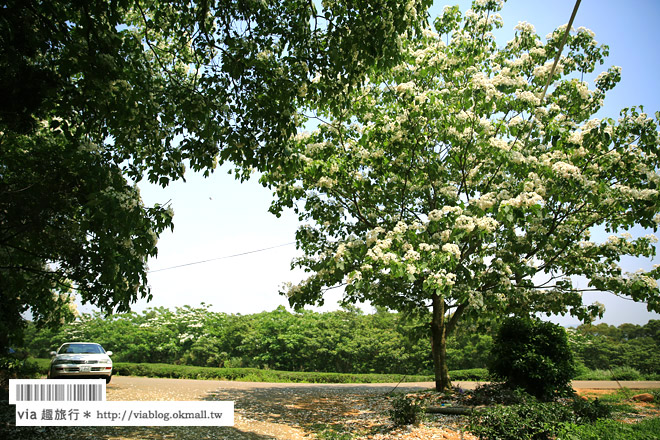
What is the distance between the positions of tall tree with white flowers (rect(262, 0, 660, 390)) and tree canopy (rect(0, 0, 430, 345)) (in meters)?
1.68

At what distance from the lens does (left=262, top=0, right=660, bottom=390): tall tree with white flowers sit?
317 inches

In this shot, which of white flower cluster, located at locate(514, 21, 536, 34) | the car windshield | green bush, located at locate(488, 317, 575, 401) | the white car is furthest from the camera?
the car windshield

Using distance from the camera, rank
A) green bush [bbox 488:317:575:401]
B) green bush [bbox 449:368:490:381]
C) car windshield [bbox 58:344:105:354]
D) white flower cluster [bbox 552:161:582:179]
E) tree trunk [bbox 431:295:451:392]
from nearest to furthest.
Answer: white flower cluster [bbox 552:161:582:179] → green bush [bbox 488:317:575:401] → tree trunk [bbox 431:295:451:392] → car windshield [bbox 58:344:105:354] → green bush [bbox 449:368:490:381]

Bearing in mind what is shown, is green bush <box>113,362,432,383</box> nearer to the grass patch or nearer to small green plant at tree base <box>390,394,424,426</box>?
the grass patch

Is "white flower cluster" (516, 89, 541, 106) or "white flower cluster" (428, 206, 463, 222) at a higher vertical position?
"white flower cluster" (516, 89, 541, 106)

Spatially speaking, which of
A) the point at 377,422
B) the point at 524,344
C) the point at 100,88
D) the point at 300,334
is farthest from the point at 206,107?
the point at 300,334

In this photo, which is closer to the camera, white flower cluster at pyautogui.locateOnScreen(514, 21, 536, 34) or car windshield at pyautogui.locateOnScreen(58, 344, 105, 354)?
white flower cluster at pyautogui.locateOnScreen(514, 21, 536, 34)

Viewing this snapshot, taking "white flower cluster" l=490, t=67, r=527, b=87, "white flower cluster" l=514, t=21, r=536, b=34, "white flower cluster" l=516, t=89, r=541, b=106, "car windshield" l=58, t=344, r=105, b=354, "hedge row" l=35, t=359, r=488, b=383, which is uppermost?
"white flower cluster" l=514, t=21, r=536, b=34

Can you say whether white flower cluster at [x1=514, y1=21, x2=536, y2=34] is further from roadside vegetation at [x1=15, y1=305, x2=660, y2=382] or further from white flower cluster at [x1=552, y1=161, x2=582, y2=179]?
roadside vegetation at [x1=15, y1=305, x2=660, y2=382]

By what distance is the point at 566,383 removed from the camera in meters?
9.11

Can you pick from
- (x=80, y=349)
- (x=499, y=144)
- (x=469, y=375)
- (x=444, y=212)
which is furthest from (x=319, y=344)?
(x=499, y=144)

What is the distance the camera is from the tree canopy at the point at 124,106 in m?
4.82

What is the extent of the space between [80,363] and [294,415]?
6.48 metres

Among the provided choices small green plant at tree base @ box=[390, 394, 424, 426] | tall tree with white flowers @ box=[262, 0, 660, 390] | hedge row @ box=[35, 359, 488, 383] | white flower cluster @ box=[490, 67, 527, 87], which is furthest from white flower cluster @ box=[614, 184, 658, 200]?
hedge row @ box=[35, 359, 488, 383]
